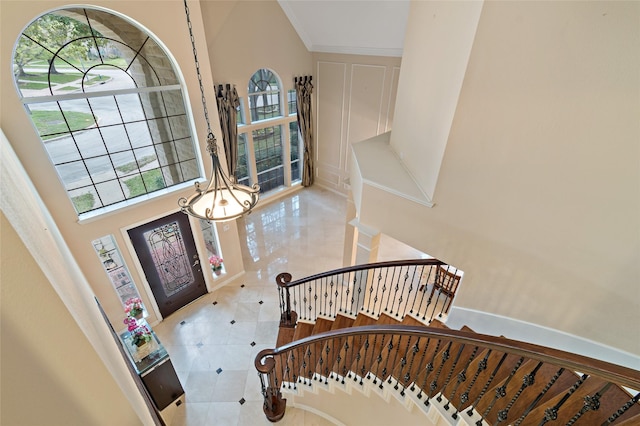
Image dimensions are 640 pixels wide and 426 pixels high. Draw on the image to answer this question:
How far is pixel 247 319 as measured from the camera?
5.13 m

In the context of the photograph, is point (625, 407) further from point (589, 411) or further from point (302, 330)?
point (302, 330)

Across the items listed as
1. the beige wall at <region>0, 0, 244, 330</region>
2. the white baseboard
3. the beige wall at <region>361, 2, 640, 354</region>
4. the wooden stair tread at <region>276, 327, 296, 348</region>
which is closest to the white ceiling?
the beige wall at <region>0, 0, 244, 330</region>

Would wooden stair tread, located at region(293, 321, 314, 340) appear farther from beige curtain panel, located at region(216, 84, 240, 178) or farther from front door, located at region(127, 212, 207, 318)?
beige curtain panel, located at region(216, 84, 240, 178)

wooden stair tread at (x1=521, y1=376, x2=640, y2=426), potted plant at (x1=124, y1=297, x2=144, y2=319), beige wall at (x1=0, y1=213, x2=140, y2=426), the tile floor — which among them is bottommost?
the tile floor

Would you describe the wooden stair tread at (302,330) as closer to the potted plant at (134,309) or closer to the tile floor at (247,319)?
the tile floor at (247,319)

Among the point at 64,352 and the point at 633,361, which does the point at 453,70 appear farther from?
the point at 64,352

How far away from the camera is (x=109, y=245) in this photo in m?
4.30

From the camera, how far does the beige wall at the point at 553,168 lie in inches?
80.4

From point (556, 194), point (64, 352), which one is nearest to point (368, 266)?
point (556, 194)

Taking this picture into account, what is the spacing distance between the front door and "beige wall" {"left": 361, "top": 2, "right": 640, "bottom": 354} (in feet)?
12.9

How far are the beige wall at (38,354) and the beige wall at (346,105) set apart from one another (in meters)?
6.17

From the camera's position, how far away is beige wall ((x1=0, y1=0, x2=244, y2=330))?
2879 millimetres

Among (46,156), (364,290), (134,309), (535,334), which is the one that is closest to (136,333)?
(134,309)

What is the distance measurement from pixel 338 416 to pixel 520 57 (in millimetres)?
4080
